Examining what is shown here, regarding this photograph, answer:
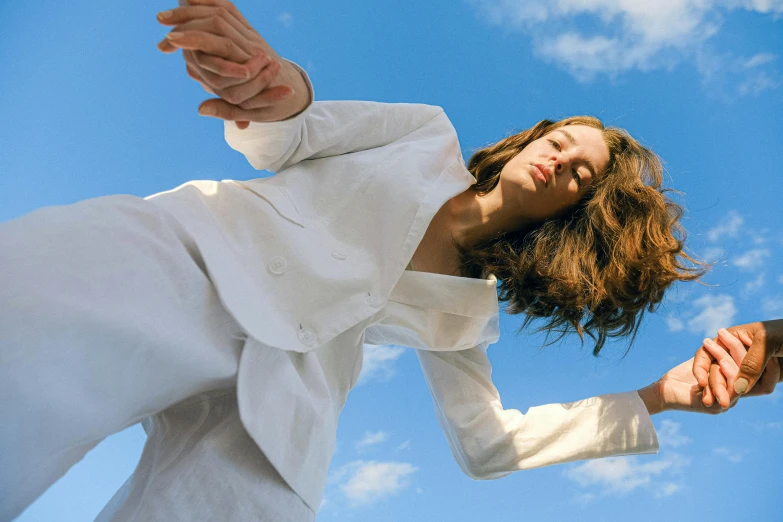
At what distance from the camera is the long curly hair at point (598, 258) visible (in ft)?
5.95

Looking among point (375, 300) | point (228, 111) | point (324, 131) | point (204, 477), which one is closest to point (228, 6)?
point (228, 111)

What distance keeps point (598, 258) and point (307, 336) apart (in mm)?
1061

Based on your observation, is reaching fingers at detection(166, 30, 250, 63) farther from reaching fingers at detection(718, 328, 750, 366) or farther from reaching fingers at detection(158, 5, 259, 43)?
reaching fingers at detection(718, 328, 750, 366)

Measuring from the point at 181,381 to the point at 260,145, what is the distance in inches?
23.4

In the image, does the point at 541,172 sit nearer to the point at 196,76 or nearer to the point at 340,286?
the point at 340,286

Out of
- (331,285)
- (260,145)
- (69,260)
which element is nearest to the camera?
(69,260)

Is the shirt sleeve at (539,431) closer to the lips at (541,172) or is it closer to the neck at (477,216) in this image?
the neck at (477,216)

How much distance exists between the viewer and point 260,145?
57.1 inches

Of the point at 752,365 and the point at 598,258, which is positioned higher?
the point at 598,258

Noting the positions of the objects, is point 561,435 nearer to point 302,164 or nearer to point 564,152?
point 564,152

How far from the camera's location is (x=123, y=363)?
102 cm

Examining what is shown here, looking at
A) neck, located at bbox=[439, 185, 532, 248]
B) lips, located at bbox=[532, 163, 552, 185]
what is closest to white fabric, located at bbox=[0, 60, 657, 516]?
neck, located at bbox=[439, 185, 532, 248]

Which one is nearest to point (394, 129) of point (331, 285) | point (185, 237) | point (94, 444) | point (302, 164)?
point (302, 164)

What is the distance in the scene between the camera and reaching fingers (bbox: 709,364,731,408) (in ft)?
4.83
